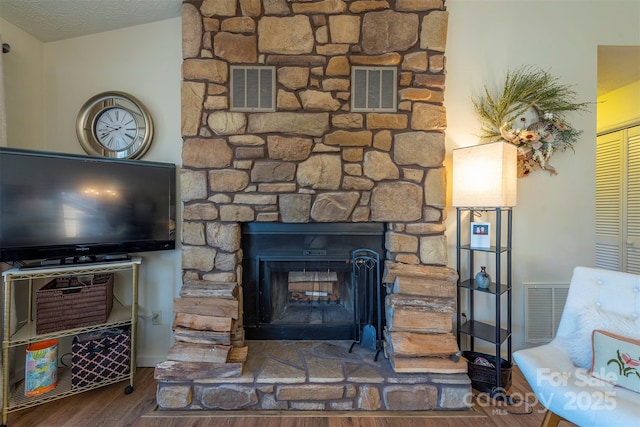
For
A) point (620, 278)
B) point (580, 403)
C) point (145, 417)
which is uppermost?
point (620, 278)

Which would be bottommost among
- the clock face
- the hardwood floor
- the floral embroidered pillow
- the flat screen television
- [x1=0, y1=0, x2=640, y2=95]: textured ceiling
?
the hardwood floor

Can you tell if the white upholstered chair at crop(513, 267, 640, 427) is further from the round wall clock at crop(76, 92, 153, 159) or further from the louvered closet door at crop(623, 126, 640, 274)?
the round wall clock at crop(76, 92, 153, 159)

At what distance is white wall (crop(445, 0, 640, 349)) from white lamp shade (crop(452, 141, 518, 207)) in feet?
1.03

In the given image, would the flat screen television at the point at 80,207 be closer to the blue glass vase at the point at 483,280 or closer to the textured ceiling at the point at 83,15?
the textured ceiling at the point at 83,15

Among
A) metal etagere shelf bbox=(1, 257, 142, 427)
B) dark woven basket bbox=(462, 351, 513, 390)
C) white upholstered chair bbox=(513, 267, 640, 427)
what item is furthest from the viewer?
dark woven basket bbox=(462, 351, 513, 390)

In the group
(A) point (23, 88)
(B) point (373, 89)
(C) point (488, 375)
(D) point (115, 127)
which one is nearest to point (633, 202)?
(C) point (488, 375)

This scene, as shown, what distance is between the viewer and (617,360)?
1275 millimetres

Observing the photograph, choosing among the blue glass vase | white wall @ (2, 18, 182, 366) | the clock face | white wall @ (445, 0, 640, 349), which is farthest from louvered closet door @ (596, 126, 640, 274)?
the clock face

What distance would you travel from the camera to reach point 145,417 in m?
1.59

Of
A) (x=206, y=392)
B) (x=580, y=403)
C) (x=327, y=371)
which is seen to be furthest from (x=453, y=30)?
(x=206, y=392)

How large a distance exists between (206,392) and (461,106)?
8.53ft

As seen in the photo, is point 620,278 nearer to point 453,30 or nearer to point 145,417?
point 453,30

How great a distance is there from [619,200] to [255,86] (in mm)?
3829

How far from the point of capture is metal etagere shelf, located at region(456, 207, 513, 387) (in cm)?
173
